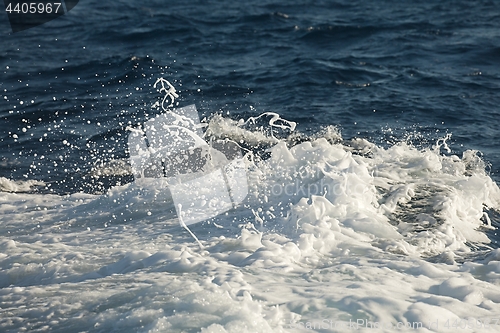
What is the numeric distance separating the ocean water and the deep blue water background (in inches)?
1.9

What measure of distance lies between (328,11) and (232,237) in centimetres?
1075

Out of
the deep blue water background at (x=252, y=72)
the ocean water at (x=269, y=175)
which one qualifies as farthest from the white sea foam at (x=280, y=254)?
the deep blue water background at (x=252, y=72)

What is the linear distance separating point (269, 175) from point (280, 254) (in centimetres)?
195

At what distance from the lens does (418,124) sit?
29.9 feet

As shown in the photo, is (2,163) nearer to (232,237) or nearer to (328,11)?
(232,237)

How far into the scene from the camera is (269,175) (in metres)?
6.91

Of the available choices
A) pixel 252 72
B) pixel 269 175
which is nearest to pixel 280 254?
pixel 269 175

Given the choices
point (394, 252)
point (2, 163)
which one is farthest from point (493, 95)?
point (2, 163)

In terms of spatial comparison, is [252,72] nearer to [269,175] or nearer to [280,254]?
[269,175]

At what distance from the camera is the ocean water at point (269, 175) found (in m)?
4.30

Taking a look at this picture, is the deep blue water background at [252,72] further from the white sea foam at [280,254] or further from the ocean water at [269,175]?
the white sea foam at [280,254]

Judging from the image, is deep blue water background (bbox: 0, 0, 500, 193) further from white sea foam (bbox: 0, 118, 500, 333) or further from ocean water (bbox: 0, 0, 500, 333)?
white sea foam (bbox: 0, 118, 500, 333)

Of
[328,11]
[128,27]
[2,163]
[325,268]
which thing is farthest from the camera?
[328,11]

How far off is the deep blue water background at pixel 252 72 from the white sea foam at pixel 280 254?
1.22m
